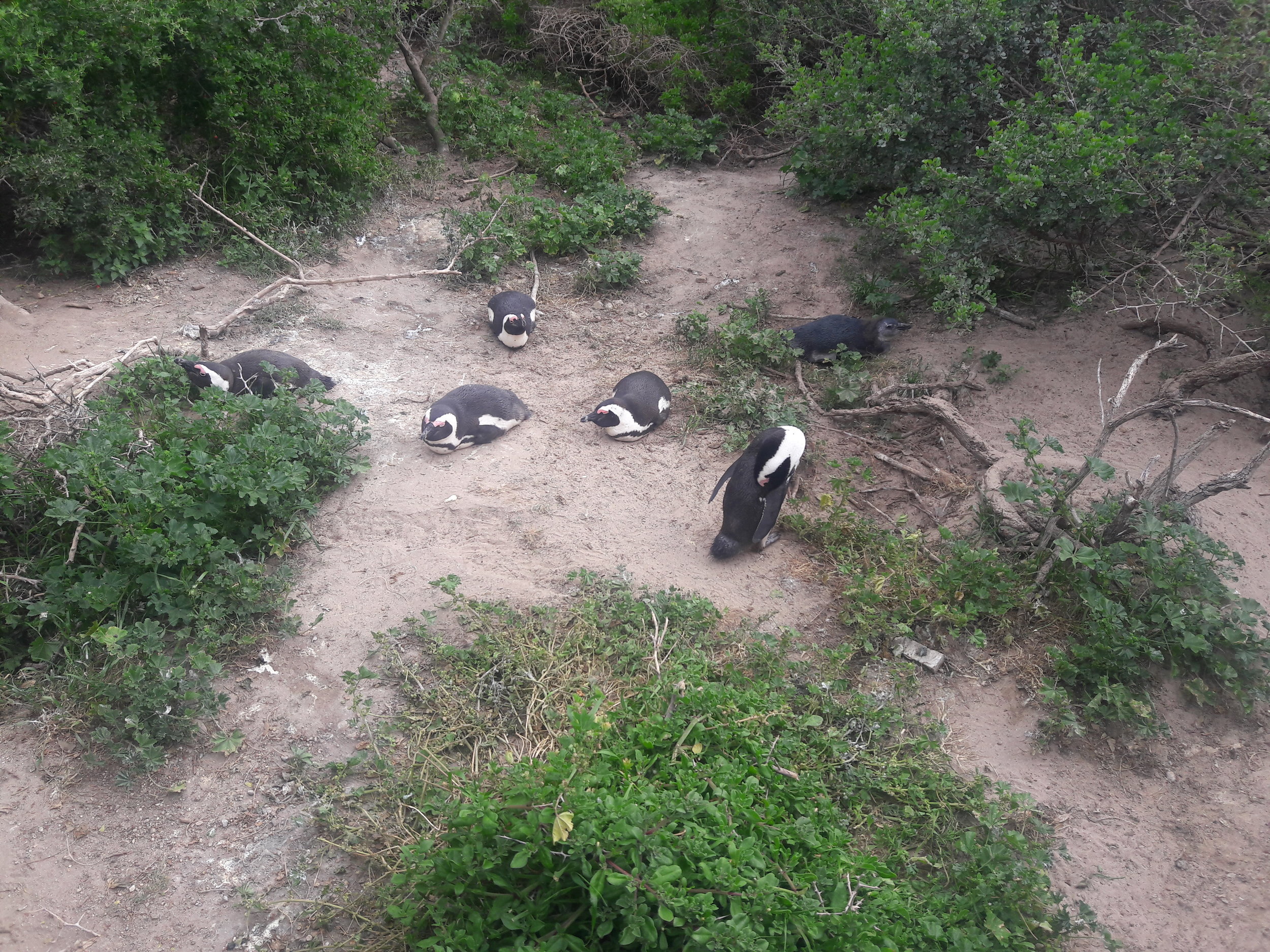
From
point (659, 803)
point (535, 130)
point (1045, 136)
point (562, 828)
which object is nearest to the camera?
point (562, 828)

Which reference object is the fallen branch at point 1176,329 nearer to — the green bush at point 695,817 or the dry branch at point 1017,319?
the dry branch at point 1017,319

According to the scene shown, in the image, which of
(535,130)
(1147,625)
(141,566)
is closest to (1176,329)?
(1147,625)

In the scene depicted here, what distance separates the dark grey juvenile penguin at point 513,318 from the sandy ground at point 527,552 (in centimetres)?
13

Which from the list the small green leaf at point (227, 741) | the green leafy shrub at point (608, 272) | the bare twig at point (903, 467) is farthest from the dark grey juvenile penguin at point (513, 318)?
the small green leaf at point (227, 741)

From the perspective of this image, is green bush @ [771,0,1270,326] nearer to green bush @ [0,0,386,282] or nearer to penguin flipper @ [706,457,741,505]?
penguin flipper @ [706,457,741,505]

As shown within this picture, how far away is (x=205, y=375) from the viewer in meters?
5.33

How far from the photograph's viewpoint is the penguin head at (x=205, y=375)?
5324 mm

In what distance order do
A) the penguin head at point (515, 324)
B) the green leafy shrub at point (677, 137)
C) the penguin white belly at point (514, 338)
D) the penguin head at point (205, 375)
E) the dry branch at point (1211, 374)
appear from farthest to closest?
the green leafy shrub at point (677, 137)
the penguin white belly at point (514, 338)
the penguin head at point (515, 324)
the penguin head at point (205, 375)
the dry branch at point (1211, 374)

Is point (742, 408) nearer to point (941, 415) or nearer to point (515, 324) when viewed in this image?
point (941, 415)

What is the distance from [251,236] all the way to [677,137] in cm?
512

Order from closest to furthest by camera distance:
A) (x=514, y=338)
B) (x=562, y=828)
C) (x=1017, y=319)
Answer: (x=562, y=828) → (x=1017, y=319) → (x=514, y=338)

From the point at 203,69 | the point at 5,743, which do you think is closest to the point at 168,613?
the point at 5,743

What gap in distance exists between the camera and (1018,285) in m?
6.59

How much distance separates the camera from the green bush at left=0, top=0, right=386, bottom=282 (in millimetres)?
6105
